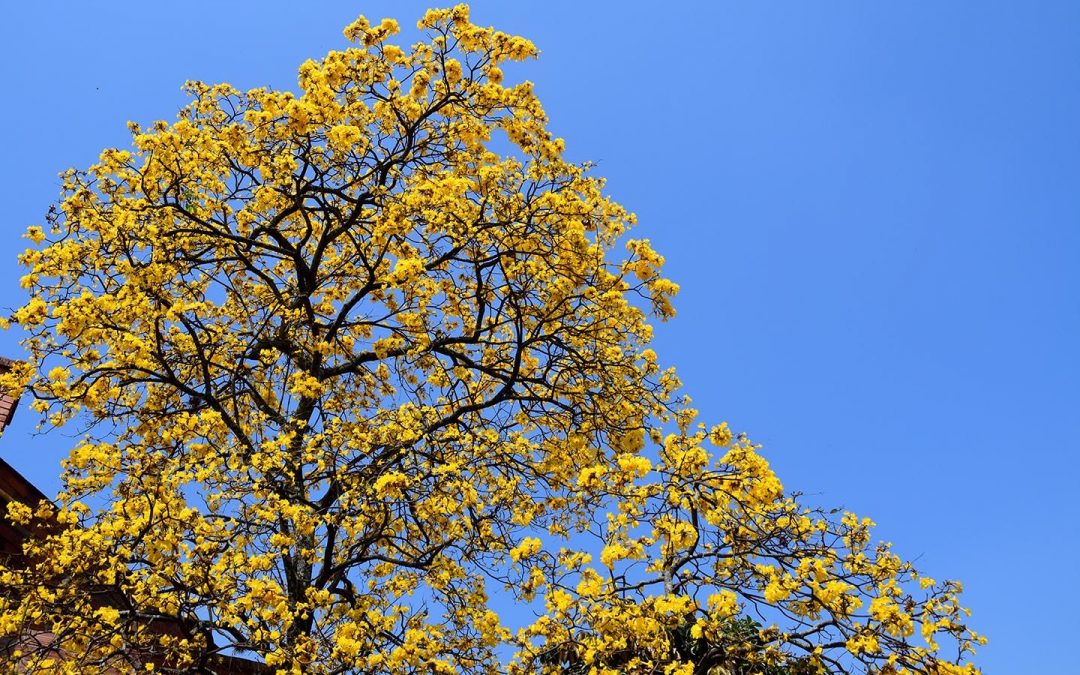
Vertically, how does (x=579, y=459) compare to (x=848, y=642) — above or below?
above

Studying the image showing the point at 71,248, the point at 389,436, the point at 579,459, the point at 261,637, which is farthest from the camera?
the point at 579,459

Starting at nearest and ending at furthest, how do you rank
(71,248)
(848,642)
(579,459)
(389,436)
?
(848,642) → (389,436) → (71,248) → (579,459)

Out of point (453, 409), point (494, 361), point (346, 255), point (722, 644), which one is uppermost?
point (346, 255)

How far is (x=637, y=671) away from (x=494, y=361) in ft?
16.0

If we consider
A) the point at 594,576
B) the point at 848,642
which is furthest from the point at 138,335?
the point at 848,642

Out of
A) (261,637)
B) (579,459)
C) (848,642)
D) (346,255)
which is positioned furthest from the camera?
(346,255)

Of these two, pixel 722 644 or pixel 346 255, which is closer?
pixel 722 644

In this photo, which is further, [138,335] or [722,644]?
[138,335]

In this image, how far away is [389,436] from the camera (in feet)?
26.4

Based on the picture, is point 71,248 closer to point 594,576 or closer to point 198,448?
point 198,448

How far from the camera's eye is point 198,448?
9172mm

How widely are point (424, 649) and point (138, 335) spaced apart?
5.17 m

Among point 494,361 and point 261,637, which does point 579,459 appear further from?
point 261,637

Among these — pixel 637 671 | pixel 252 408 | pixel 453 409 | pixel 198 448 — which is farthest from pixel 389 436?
pixel 252 408
